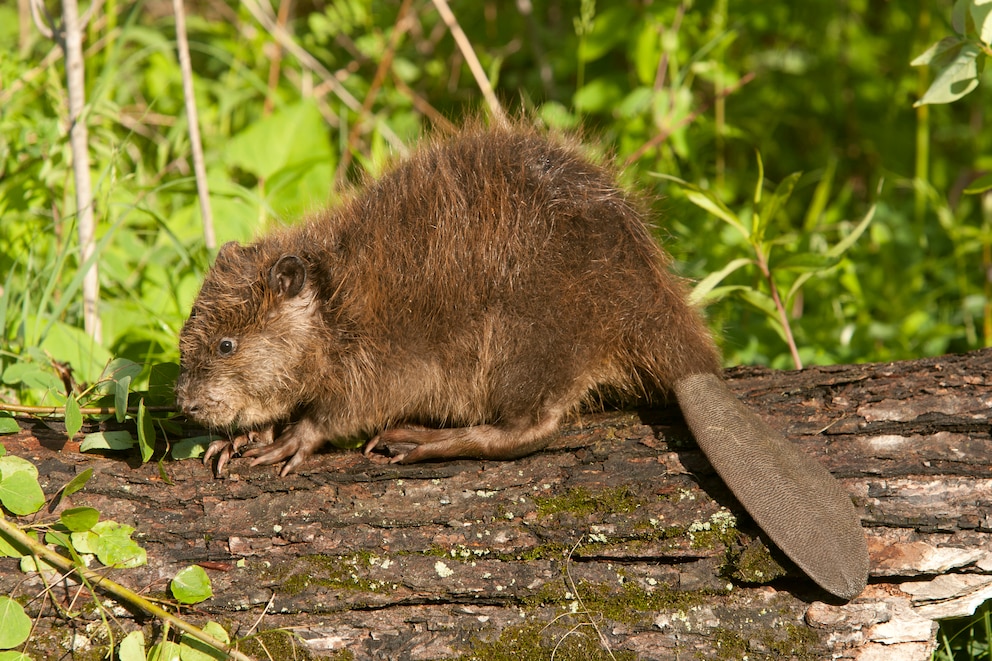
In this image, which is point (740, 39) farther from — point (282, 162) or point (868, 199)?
point (282, 162)

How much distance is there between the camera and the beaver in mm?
3053

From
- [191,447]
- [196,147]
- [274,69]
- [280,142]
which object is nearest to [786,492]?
[191,447]

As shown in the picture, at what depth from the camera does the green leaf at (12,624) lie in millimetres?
2344

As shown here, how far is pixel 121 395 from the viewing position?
2.78 m

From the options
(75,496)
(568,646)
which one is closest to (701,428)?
(568,646)

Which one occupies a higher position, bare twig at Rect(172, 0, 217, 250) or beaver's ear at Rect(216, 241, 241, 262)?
bare twig at Rect(172, 0, 217, 250)

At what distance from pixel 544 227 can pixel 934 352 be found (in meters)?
2.51

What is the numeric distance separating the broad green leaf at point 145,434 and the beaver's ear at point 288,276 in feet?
2.05

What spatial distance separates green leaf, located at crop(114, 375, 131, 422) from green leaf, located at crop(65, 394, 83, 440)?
125 millimetres

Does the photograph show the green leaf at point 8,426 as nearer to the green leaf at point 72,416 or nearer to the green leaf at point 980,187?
the green leaf at point 72,416

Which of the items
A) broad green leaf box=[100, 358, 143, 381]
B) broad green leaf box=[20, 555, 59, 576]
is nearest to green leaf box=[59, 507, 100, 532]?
broad green leaf box=[20, 555, 59, 576]

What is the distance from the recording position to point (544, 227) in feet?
10.2

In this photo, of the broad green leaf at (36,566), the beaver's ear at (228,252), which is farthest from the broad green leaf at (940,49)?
the broad green leaf at (36,566)

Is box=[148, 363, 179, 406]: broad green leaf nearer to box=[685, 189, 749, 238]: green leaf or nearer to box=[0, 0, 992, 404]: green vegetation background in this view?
box=[0, 0, 992, 404]: green vegetation background
